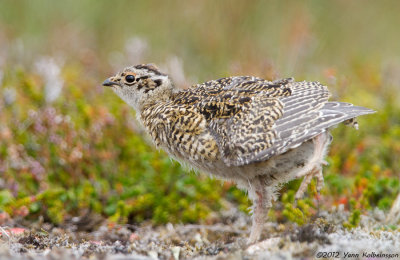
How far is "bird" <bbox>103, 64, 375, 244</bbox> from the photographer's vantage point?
388 centimetres

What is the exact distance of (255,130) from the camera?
3959mm

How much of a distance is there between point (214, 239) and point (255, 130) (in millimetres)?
1361

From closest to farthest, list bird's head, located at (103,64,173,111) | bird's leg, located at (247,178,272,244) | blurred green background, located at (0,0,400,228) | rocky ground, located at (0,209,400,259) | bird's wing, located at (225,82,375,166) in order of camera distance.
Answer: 1. rocky ground, located at (0,209,400,259)
2. bird's wing, located at (225,82,375,166)
3. bird's leg, located at (247,178,272,244)
4. bird's head, located at (103,64,173,111)
5. blurred green background, located at (0,0,400,228)

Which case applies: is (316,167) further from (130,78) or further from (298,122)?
(130,78)

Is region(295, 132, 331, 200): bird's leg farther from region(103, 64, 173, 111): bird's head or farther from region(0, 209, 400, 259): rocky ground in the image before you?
region(103, 64, 173, 111): bird's head

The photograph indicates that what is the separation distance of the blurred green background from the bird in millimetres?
416

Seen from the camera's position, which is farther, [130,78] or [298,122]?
[130,78]

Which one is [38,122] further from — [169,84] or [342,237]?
[342,237]

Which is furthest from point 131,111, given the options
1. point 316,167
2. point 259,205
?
point 316,167

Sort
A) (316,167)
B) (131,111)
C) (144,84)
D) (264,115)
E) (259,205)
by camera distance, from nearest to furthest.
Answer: (316,167) < (264,115) < (259,205) < (144,84) < (131,111)

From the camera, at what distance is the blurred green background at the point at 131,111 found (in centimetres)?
524

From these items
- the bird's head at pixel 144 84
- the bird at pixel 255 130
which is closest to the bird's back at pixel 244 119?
the bird at pixel 255 130

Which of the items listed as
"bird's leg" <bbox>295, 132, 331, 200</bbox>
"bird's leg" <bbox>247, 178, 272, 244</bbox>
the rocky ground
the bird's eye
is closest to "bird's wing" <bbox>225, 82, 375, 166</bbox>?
"bird's leg" <bbox>295, 132, 331, 200</bbox>

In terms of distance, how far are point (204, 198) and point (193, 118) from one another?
165 centimetres
